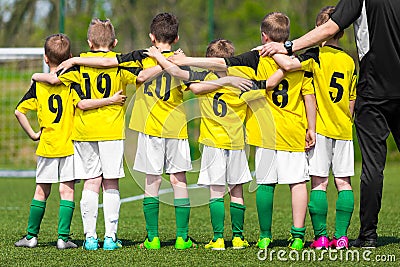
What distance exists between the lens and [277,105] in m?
5.93

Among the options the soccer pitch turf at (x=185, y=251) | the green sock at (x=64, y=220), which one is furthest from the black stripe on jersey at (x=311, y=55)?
the green sock at (x=64, y=220)

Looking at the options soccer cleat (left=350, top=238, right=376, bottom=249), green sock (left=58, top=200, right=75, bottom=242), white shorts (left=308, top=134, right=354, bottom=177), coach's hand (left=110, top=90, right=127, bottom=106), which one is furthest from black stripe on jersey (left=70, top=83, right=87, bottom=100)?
soccer cleat (left=350, top=238, right=376, bottom=249)

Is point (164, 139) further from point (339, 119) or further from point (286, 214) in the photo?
point (286, 214)

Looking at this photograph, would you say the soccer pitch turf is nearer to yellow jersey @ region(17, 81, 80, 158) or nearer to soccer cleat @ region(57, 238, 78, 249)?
soccer cleat @ region(57, 238, 78, 249)

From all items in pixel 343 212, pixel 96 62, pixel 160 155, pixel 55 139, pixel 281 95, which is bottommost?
pixel 343 212

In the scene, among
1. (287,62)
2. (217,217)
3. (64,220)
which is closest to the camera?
(287,62)

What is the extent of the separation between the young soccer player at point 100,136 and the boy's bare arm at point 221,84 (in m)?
0.49

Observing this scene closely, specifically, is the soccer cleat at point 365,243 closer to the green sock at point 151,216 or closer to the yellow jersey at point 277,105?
the yellow jersey at point 277,105

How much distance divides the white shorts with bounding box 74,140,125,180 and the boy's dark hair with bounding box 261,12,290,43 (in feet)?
4.58

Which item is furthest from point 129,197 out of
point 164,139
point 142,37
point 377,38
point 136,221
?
point 142,37

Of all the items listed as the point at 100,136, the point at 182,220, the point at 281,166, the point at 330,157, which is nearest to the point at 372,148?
the point at 330,157

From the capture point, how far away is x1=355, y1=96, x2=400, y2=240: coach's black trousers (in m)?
5.95

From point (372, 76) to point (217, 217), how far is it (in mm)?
1565

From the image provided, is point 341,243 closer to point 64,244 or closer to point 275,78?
point 275,78
